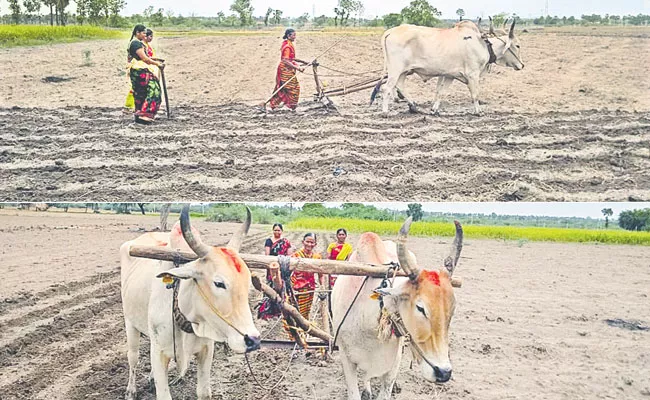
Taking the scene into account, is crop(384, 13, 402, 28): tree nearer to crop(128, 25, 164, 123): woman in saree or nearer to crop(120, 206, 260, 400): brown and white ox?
crop(128, 25, 164, 123): woman in saree

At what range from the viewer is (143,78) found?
30.7 ft

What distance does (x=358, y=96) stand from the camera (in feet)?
39.2

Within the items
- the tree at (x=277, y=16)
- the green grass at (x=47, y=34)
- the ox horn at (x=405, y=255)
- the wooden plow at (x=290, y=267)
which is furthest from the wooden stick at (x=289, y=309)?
the green grass at (x=47, y=34)

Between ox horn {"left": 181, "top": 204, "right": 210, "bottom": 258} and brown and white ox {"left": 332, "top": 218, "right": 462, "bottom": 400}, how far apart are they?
3.69ft

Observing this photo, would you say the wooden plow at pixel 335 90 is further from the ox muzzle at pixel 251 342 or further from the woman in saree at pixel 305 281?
the ox muzzle at pixel 251 342

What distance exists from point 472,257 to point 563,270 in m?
2.29

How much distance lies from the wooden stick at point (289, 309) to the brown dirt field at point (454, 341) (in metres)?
0.77

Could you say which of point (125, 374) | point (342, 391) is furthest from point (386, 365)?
point (125, 374)

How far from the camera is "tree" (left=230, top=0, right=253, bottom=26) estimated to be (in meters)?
14.7

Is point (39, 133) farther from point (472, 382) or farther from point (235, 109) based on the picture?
point (472, 382)

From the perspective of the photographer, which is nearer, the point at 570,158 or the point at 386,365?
the point at 386,365

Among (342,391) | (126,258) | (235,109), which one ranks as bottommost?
(342,391)

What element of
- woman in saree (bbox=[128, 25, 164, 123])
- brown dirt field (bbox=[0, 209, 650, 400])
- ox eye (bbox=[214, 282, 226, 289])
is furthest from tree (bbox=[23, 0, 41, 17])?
ox eye (bbox=[214, 282, 226, 289])

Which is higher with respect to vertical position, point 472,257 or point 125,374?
point 125,374
